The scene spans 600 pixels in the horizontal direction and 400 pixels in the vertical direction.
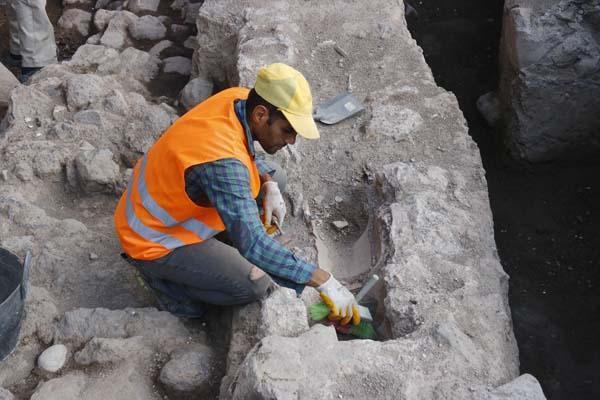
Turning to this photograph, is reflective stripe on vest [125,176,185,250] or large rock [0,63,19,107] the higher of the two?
reflective stripe on vest [125,176,185,250]

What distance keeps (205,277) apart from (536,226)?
9.33ft

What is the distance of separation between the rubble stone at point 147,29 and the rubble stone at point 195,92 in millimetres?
1026

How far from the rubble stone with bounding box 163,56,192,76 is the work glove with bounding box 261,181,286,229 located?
7.18 ft

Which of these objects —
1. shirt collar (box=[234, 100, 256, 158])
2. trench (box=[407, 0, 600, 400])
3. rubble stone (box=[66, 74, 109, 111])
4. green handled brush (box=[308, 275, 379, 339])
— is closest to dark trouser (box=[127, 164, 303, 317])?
green handled brush (box=[308, 275, 379, 339])

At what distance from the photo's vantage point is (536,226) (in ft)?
16.0

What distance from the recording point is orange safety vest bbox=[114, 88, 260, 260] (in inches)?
104

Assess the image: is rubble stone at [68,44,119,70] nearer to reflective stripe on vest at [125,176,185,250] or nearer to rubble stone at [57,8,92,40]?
rubble stone at [57,8,92,40]

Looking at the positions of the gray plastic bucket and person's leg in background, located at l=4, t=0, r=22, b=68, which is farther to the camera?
person's leg in background, located at l=4, t=0, r=22, b=68

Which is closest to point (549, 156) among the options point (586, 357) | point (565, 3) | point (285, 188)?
point (565, 3)

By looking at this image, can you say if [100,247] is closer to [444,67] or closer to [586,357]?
[586,357]

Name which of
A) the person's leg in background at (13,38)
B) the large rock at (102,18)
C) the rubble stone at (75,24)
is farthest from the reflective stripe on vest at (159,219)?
the rubble stone at (75,24)

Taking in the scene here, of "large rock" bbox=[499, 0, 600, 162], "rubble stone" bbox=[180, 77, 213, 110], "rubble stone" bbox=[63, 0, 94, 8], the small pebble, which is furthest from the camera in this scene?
"rubble stone" bbox=[63, 0, 94, 8]

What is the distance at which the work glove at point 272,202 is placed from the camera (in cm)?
326

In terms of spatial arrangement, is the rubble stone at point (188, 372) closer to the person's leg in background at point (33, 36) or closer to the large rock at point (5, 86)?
the large rock at point (5, 86)
